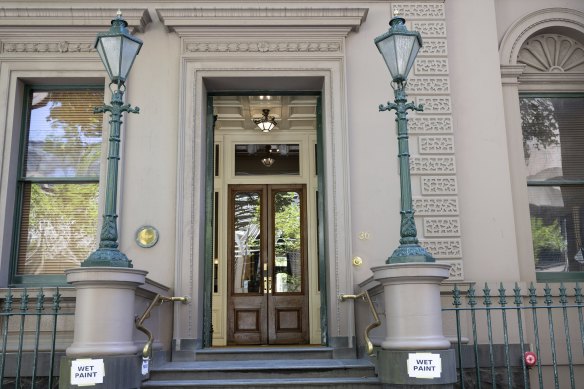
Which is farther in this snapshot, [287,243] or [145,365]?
[287,243]

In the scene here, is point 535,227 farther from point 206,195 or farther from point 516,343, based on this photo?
point 206,195

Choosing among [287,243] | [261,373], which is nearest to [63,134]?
[261,373]

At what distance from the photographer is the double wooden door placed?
11.8 meters

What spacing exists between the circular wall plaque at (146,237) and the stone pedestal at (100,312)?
220 centimetres

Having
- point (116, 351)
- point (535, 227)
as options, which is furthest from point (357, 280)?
point (116, 351)

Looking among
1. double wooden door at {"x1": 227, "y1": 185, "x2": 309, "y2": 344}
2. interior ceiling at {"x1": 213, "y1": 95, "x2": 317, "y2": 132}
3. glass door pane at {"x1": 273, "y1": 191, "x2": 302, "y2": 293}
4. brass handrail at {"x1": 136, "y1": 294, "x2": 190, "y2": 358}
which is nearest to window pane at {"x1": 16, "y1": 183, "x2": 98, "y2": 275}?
brass handrail at {"x1": 136, "y1": 294, "x2": 190, "y2": 358}

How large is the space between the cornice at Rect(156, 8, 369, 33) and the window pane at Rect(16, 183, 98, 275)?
2640 mm

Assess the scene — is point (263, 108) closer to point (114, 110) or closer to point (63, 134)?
point (63, 134)

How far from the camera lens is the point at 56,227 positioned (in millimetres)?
8555

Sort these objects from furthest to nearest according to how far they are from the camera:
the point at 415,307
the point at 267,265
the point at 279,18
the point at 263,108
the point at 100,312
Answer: the point at 267,265 < the point at 263,108 < the point at 279,18 < the point at 415,307 < the point at 100,312

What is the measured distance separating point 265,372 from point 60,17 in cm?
538

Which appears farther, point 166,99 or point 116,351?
point 166,99

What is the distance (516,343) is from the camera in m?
7.90

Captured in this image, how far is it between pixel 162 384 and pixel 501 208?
482 cm
